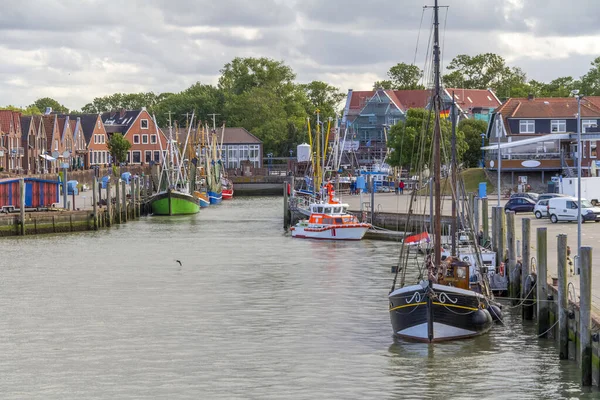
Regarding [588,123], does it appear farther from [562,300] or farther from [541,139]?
[562,300]

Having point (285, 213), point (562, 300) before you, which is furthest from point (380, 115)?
point (562, 300)

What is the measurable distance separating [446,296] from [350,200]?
68354 mm

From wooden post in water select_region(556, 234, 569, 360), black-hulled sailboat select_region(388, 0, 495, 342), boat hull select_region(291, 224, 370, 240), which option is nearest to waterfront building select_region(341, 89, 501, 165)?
boat hull select_region(291, 224, 370, 240)

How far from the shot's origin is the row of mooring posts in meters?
29.8

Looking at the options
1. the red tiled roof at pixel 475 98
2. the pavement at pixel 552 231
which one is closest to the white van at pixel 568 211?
the pavement at pixel 552 231

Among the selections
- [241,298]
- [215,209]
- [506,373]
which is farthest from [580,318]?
[215,209]

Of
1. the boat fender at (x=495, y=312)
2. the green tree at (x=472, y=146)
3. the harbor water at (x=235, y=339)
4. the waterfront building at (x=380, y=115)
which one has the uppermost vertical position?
the waterfront building at (x=380, y=115)

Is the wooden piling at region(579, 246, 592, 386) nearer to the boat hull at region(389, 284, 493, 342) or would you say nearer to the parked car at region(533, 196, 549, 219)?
the boat hull at region(389, 284, 493, 342)

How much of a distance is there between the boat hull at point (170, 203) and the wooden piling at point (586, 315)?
265 feet

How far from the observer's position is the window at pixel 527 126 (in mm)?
115562

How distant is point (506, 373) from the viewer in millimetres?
33875

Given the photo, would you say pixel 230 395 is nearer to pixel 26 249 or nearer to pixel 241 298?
pixel 241 298

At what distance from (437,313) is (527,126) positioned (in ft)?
268

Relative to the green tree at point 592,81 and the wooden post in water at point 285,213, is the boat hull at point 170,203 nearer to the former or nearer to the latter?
the wooden post in water at point 285,213
